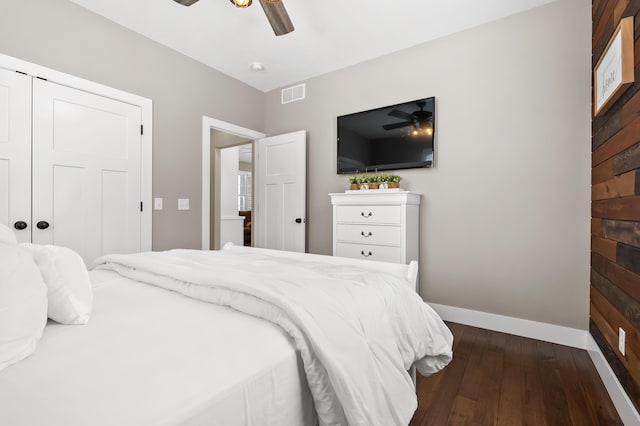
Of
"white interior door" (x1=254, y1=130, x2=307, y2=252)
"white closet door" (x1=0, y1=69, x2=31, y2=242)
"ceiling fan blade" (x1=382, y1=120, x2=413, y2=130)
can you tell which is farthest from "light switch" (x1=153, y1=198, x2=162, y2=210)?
"ceiling fan blade" (x1=382, y1=120, x2=413, y2=130)

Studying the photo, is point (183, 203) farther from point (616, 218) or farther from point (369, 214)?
point (616, 218)

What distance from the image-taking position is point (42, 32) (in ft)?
7.83

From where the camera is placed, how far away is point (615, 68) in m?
1.67

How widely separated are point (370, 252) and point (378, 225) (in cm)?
27

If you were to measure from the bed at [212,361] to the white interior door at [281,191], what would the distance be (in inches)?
94.3

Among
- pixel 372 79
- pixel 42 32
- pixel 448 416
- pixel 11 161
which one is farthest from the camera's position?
pixel 372 79

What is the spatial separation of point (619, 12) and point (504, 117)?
3.28 ft

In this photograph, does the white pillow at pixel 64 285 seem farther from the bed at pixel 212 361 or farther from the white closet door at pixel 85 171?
the white closet door at pixel 85 171

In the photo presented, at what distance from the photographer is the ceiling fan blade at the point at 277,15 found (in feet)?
7.02

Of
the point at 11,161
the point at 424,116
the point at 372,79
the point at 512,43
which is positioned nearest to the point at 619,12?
the point at 512,43

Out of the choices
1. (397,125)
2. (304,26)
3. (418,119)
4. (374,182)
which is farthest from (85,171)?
(418,119)

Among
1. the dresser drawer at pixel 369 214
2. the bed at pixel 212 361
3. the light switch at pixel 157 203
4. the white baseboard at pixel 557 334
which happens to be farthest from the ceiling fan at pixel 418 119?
the light switch at pixel 157 203

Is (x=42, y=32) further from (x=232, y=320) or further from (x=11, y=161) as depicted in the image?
(x=232, y=320)

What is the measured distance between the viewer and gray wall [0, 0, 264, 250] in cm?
236
